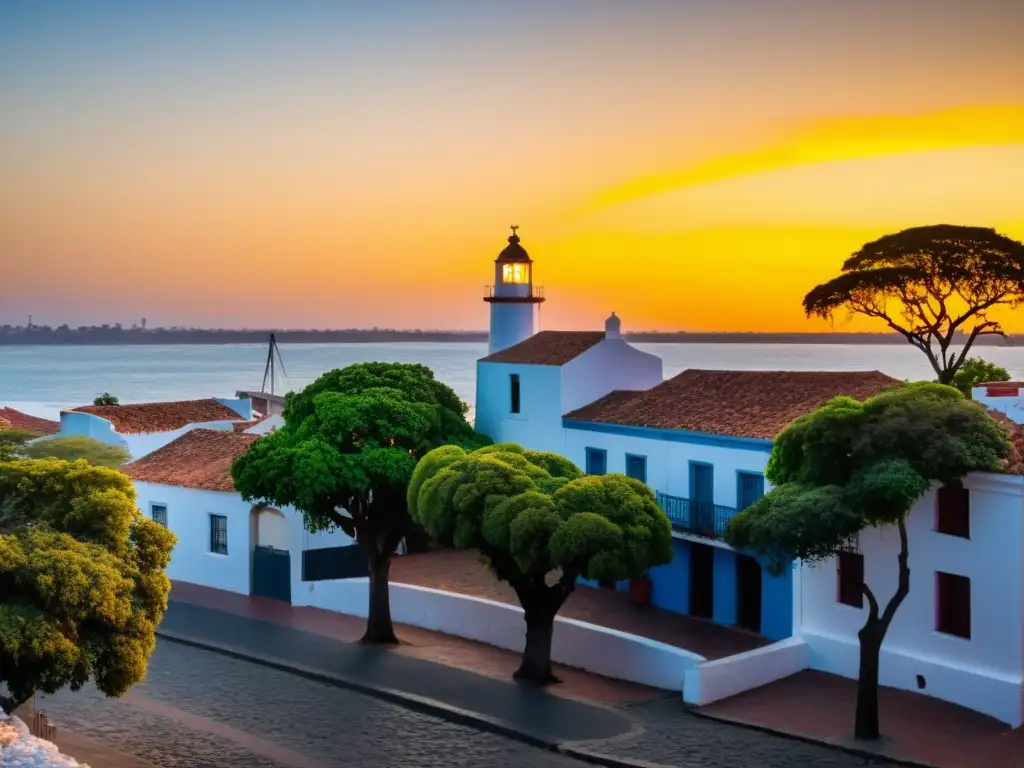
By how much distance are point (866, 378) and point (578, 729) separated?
35.3 feet

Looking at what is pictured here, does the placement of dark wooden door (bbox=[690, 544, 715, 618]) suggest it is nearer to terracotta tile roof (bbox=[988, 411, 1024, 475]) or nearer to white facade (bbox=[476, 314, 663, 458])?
white facade (bbox=[476, 314, 663, 458])

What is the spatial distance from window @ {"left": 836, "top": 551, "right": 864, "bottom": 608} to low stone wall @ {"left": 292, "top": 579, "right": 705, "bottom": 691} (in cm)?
291

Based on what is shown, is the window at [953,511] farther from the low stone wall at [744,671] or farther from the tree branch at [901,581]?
the low stone wall at [744,671]

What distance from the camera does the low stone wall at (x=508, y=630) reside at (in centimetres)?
2470

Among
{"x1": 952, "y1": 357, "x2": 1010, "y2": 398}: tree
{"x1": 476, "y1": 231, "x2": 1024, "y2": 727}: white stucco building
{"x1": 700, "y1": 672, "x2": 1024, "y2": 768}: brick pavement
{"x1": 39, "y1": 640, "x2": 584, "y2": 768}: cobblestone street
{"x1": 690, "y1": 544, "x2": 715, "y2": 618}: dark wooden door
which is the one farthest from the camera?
{"x1": 952, "y1": 357, "x2": 1010, "y2": 398}: tree

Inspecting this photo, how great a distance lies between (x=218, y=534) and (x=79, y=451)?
29.0ft

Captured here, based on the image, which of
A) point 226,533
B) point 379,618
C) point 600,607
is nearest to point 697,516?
point 600,607

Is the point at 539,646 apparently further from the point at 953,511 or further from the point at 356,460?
the point at 953,511

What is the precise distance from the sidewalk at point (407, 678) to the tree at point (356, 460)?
5.48ft

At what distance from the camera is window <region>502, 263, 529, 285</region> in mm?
41500

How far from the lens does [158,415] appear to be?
4481cm

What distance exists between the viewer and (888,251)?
4294 cm

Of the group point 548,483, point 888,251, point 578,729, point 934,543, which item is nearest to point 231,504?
point 548,483

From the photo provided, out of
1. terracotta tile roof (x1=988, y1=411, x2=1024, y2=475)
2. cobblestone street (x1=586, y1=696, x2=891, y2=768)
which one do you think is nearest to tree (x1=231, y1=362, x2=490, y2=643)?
cobblestone street (x1=586, y1=696, x2=891, y2=768)
